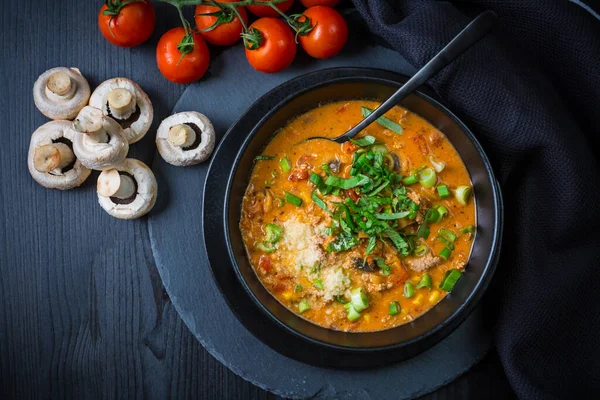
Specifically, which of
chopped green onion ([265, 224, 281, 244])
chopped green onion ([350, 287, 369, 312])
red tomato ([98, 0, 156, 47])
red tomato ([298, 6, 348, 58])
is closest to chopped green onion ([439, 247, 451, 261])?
chopped green onion ([350, 287, 369, 312])

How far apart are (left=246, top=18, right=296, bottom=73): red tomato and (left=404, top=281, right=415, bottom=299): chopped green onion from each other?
147 centimetres

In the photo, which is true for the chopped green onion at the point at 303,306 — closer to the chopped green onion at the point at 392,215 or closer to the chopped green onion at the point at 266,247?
the chopped green onion at the point at 266,247

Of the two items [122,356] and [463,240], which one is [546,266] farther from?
[122,356]

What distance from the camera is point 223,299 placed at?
343 cm

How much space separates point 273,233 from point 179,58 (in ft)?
3.83

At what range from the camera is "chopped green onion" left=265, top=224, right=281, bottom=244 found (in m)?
3.27

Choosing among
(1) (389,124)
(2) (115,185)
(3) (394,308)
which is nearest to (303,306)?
(3) (394,308)

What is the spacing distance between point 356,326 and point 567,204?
53.6 inches

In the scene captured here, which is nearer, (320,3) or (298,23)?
(298,23)

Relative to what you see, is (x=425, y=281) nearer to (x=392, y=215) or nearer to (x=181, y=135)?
(x=392, y=215)

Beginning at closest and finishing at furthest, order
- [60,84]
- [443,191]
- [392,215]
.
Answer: [392,215] < [443,191] < [60,84]

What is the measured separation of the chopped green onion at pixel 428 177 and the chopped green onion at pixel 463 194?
15cm

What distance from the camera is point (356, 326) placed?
10.7 feet

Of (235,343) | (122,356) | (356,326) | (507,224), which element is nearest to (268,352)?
(235,343)
